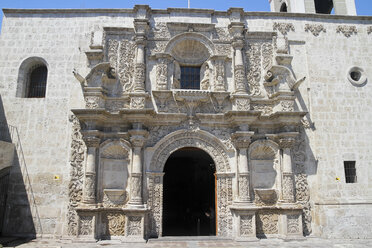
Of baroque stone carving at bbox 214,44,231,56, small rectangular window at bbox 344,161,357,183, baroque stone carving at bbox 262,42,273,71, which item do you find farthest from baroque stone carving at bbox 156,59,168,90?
small rectangular window at bbox 344,161,357,183

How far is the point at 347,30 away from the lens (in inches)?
477

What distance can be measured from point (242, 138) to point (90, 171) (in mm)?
5626

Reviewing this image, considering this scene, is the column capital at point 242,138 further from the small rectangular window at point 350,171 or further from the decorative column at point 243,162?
the small rectangular window at point 350,171

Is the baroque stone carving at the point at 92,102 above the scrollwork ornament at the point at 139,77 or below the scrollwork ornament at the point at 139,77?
below

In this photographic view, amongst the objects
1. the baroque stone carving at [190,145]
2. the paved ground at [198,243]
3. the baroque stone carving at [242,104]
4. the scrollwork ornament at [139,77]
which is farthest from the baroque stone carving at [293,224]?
the scrollwork ornament at [139,77]

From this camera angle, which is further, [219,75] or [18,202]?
[219,75]

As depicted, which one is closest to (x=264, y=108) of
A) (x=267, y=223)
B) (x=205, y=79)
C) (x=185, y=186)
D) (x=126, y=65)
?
(x=205, y=79)

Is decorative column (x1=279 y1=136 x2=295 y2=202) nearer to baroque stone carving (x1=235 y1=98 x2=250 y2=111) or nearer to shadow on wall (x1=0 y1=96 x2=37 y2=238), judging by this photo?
baroque stone carving (x1=235 y1=98 x2=250 y2=111)

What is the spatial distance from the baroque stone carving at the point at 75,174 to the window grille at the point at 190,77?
4.56 meters

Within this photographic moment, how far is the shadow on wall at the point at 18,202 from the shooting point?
392 inches

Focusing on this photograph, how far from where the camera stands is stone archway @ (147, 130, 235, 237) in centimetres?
1009

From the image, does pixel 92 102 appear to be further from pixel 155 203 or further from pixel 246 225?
pixel 246 225

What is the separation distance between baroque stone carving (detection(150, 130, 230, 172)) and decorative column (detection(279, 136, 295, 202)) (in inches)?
83.0

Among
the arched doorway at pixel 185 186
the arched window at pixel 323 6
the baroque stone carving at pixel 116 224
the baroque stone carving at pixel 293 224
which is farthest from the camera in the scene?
the arched doorway at pixel 185 186
